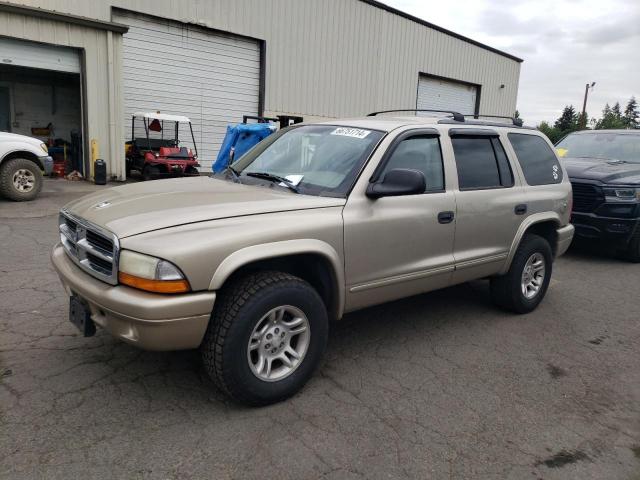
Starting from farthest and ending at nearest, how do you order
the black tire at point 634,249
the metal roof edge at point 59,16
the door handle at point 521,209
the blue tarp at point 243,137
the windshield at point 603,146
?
1. the blue tarp at point 243,137
2. the metal roof edge at point 59,16
3. the windshield at point 603,146
4. the black tire at point 634,249
5. the door handle at point 521,209

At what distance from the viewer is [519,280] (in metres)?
4.89

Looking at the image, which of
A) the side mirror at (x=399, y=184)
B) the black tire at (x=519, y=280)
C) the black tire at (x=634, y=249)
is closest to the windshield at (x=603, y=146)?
the black tire at (x=634, y=249)

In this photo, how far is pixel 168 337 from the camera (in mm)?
2764

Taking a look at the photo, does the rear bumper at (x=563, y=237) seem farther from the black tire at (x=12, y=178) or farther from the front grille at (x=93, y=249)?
the black tire at (x=12, y=178)

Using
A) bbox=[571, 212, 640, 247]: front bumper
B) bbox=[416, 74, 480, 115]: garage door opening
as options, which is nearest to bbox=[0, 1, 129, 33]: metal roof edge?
bbox=[571, 212, 640, 247]: front bumper

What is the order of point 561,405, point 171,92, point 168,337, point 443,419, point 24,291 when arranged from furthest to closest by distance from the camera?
1. point 171,92
2. point 24,291
3. point 561,405
4. point 443,419
5. point 168,337

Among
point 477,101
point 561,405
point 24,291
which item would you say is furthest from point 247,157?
point 477,101

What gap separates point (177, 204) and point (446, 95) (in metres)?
21.2

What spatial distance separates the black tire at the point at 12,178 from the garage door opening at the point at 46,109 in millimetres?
3878

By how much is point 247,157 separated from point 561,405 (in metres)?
3.01

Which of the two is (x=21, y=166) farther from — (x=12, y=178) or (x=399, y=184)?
(x=399, y=184)

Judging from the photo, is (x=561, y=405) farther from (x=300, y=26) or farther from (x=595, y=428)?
(x=300, y=26)

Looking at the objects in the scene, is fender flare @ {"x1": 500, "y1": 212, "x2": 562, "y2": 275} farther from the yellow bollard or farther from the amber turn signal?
the yellow bollard

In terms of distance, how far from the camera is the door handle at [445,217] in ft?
13.1
